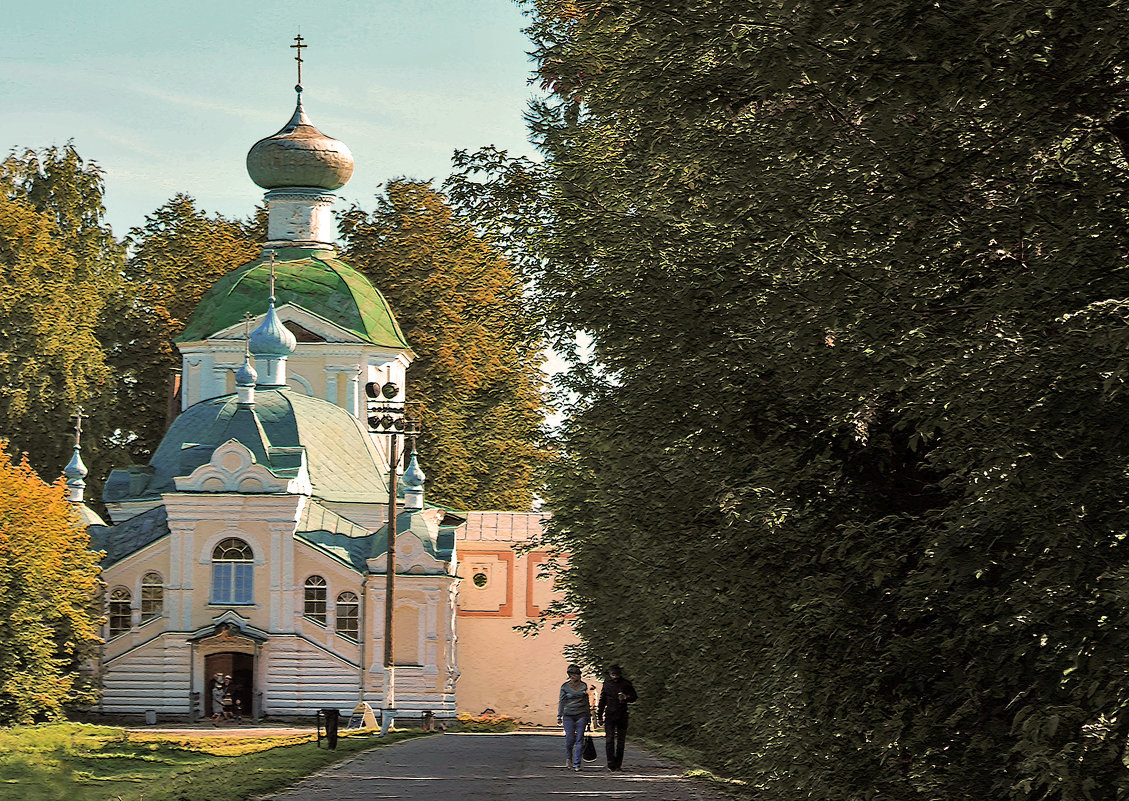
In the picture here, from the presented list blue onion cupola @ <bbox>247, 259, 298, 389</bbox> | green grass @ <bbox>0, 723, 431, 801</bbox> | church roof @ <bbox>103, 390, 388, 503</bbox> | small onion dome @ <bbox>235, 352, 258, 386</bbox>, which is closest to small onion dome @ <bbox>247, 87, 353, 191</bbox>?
blue onion cupola @ <bbox>247, 259, 298, 389</bbox>

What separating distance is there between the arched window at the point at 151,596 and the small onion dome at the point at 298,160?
52.7 ft

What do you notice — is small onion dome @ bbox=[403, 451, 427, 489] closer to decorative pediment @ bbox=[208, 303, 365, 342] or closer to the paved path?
decorative pediment @ bbox=[208, 303, 365, 342]

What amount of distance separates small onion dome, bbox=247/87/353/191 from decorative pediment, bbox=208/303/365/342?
5.05 m

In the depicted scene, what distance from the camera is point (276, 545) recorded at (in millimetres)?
48188

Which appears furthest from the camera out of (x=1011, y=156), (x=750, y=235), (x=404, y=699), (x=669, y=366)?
(x=404, y=699)

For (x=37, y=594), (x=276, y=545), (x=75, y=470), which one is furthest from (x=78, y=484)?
(x=37, y=594)

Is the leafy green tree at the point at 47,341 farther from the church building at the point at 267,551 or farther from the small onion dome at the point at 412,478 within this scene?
the small onion dome at the point at 412,478

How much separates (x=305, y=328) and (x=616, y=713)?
123ft

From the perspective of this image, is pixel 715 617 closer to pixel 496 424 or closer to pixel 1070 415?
pixel 1070 415

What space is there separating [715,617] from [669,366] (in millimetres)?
1889

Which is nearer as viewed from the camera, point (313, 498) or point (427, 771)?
point (427, 771)

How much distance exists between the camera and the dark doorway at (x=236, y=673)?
4781 cm

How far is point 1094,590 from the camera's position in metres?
7.59

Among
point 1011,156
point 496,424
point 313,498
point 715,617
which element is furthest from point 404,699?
point 1011,156
